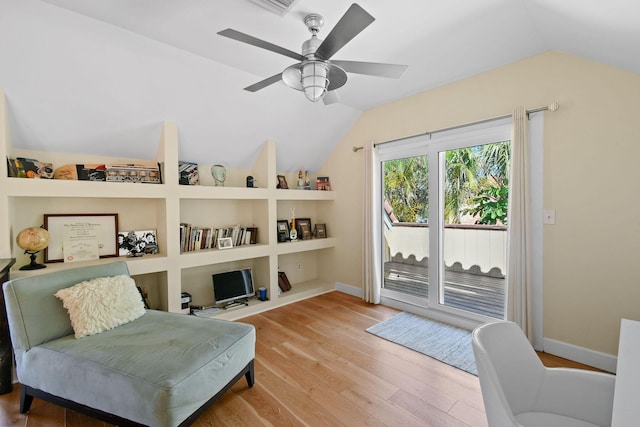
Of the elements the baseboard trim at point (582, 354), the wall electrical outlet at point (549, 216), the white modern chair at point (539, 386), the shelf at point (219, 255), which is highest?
the wall electrical outlet at point (549, 216)

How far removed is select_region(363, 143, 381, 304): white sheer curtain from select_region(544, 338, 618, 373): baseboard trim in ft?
5.93

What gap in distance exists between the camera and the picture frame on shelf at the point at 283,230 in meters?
4.06

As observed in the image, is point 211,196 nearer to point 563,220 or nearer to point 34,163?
point 34,163

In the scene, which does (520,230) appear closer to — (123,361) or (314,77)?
(314,77)

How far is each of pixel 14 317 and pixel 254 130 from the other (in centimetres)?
260

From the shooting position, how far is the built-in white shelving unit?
92.5 inches

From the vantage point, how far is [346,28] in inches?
56.4

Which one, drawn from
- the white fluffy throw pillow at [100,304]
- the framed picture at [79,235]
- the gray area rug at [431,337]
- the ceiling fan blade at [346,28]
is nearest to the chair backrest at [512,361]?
the gray area rug at [431,337]

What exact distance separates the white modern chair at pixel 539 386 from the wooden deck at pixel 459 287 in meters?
1.95

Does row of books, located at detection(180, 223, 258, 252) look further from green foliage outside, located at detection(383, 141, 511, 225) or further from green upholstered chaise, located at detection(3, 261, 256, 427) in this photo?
green foliage outside, located at detection(383, 141, 511, 225)

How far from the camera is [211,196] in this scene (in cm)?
320

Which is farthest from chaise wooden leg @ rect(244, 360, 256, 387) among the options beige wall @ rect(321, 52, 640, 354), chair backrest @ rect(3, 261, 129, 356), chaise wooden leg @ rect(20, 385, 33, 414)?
beige wall @ rect(321, 52, 640, 354)

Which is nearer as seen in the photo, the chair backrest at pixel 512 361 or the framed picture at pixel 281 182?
the chair backrest at pixel 512 361

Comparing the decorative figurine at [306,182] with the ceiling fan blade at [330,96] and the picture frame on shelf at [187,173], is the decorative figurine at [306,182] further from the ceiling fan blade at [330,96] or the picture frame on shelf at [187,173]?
the ceiling fan blade at [330,96]
